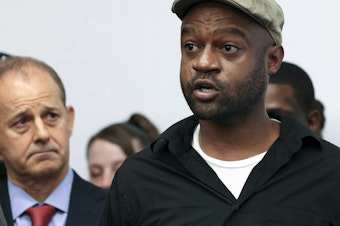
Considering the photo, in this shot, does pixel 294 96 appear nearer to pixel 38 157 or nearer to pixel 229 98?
pixel 38 157

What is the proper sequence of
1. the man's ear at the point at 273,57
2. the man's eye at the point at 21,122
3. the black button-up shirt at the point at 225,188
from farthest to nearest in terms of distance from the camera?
the man's eye at the point at 21,122 → the man's ear at the point at 273,57 → the black button-up shirt at the point at 225,188

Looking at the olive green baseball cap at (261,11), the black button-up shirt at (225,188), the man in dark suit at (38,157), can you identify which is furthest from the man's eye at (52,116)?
the olive green baseball cap at (261,11)

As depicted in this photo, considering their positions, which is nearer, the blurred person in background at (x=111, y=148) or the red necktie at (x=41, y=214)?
the red necktie at (x=41, y=214)

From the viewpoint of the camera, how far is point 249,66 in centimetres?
316

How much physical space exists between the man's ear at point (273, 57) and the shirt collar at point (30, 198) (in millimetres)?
1179

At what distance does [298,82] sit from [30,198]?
1370 mm

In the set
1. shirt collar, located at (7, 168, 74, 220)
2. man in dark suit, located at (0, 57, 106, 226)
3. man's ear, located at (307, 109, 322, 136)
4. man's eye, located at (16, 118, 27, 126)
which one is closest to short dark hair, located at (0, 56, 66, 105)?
man in dark suit, located at (0, 57, 106, 226)

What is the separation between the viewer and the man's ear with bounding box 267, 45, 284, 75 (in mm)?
3256

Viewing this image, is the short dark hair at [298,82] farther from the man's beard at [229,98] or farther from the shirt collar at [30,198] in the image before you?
the man's beard at [229,98]

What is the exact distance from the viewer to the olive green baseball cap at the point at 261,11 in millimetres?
3133

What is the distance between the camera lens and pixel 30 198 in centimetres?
416

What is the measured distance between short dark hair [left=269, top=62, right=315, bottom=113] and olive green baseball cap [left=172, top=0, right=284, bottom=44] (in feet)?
5.27

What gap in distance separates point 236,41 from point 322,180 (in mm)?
435

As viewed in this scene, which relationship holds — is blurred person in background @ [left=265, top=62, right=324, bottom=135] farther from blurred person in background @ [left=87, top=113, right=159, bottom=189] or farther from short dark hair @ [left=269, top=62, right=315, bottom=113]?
blurred person in background @ [left=87, top=113, right=159, bottom=189]
